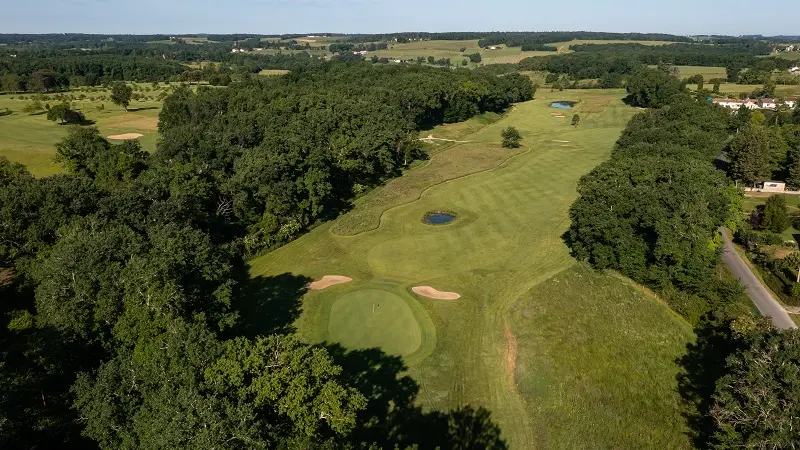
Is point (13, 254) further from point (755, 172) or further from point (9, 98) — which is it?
point (9, 98)

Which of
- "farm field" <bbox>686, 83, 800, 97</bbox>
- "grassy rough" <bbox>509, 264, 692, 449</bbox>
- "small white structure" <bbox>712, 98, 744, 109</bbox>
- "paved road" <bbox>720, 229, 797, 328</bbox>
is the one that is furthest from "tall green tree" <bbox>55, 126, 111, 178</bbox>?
"farm field" <bbox>686, 83, 800, 97</bbox>

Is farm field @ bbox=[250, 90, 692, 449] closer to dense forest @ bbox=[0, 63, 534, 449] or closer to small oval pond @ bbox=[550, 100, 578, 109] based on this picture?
dense forest @ bbox=[0, 63, 534, 449]

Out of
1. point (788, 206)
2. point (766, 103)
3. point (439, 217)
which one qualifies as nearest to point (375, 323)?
point (439, 217)

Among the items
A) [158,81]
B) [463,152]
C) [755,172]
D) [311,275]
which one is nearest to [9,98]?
[158,81]

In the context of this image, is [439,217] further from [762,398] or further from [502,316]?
[762,398]

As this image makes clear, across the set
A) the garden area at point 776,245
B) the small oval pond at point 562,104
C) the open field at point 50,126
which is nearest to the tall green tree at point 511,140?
the garden area at point 776,245

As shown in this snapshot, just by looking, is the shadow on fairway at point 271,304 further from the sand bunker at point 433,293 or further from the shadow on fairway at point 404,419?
the sand bunker at point 433,293
